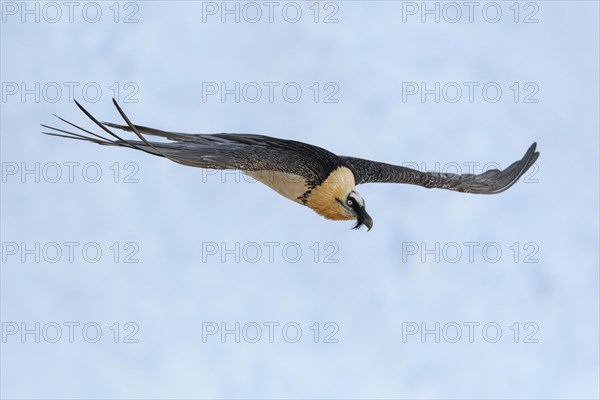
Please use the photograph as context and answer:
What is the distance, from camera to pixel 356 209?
1586 centimetres

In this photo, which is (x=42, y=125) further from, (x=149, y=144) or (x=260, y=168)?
(x=260, y=168)

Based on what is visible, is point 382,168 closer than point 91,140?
No

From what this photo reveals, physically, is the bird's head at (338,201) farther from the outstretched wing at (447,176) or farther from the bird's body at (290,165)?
the outstretched wing at (447,176)

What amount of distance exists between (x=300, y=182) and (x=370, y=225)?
1.43 m

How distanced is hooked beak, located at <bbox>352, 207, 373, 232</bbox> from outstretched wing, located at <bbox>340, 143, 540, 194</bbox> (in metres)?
1.38

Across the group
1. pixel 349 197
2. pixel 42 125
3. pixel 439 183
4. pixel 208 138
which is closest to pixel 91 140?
pixel 42 125

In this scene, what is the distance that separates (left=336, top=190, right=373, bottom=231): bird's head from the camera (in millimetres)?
15781

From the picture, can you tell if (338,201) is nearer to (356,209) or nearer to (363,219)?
(356,209)

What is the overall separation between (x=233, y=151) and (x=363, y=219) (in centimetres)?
295

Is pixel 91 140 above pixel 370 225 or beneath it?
above

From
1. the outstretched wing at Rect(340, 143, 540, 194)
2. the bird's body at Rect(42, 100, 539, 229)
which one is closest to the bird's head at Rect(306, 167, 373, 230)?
the bird's body at Rect(42, 100, 539, 229)

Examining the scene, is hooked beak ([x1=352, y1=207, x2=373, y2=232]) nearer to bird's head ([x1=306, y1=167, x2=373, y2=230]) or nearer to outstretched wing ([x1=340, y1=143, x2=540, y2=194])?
bird's head ([x1=306, y1=167, x2=373, y2=230])

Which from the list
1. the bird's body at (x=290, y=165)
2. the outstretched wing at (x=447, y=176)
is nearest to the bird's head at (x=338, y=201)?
the bird's body at (x=290, y=165)

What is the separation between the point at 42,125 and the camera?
12.3 meters
